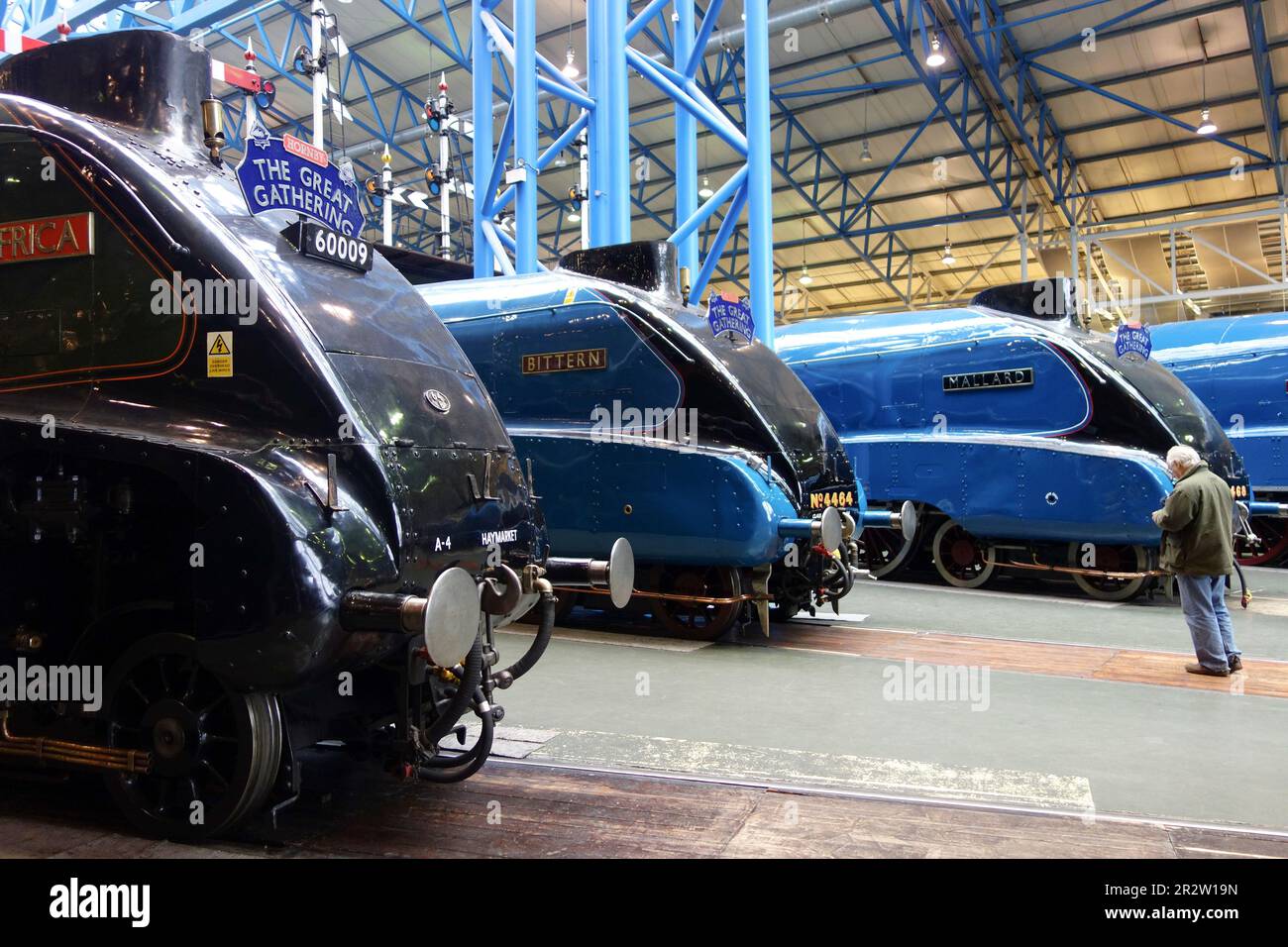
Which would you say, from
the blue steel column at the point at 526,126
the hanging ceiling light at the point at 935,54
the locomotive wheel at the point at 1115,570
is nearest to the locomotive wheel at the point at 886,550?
the locomotive wheel at the point at 1115,570

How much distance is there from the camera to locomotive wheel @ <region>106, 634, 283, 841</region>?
115 inches

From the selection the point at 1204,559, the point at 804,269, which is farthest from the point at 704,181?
the point at 1204,559

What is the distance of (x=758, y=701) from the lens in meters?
5.01

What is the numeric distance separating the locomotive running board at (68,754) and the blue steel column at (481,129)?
7783 millimetres

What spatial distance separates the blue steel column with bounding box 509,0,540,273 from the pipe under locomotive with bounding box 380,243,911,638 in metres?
2.90

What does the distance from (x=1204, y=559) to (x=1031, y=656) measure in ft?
3.71

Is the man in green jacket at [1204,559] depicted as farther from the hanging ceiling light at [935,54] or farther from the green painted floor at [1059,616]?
the hanging ceiling light at [935,54]

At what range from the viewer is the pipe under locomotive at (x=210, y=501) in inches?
111

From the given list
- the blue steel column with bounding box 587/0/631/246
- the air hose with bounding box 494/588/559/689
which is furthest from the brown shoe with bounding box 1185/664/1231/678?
the blue steel column with bounding box 587/0/631/246

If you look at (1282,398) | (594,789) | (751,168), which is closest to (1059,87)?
(1282,398)

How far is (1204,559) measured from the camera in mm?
5711

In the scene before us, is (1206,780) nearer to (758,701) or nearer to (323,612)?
(758,701)

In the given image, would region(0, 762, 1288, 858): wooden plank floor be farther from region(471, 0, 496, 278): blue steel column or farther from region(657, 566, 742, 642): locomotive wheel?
region(471, 0, 496, 278): blue steel column

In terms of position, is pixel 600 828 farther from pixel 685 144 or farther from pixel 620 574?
pixel 685 144
